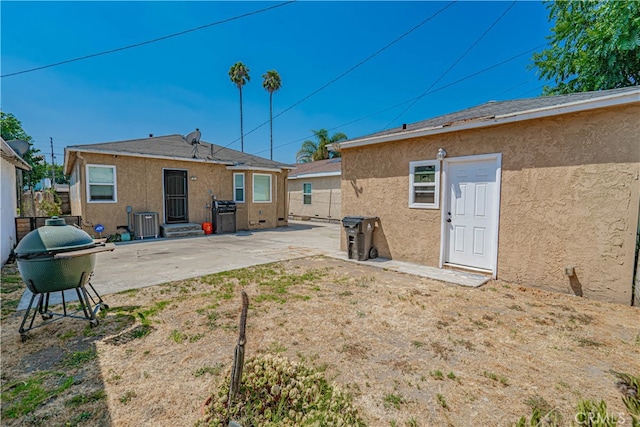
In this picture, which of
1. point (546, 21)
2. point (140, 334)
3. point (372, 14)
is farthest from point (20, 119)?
point (546, 21)

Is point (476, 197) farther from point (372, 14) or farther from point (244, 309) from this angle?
point (372, 14)

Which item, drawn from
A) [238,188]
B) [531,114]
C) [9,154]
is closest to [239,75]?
[238,188]

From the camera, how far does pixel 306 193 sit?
1769 cm

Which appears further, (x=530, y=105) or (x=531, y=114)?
(x=530, y=105)

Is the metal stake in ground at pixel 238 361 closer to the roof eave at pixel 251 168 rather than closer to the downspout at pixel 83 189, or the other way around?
the downspout at pixel 83 189

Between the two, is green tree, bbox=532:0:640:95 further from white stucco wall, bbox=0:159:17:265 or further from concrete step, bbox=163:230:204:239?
white stucco wall, bbox=0:159:17:265

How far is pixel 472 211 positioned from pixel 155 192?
416 inches

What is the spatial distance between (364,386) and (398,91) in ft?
56.6

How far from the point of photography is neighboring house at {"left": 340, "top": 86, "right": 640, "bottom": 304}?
408 centimetres

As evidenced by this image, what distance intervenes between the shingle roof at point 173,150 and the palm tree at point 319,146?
1069 cm

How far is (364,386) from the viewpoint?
2.32m

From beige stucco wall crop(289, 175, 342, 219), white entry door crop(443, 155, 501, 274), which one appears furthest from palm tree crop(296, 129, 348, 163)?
white entry door crop(443, 155, 501, 274)

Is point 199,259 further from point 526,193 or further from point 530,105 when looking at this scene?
point 530,105

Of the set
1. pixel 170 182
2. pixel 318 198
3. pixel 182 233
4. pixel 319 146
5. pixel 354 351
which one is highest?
pixel 319 146
